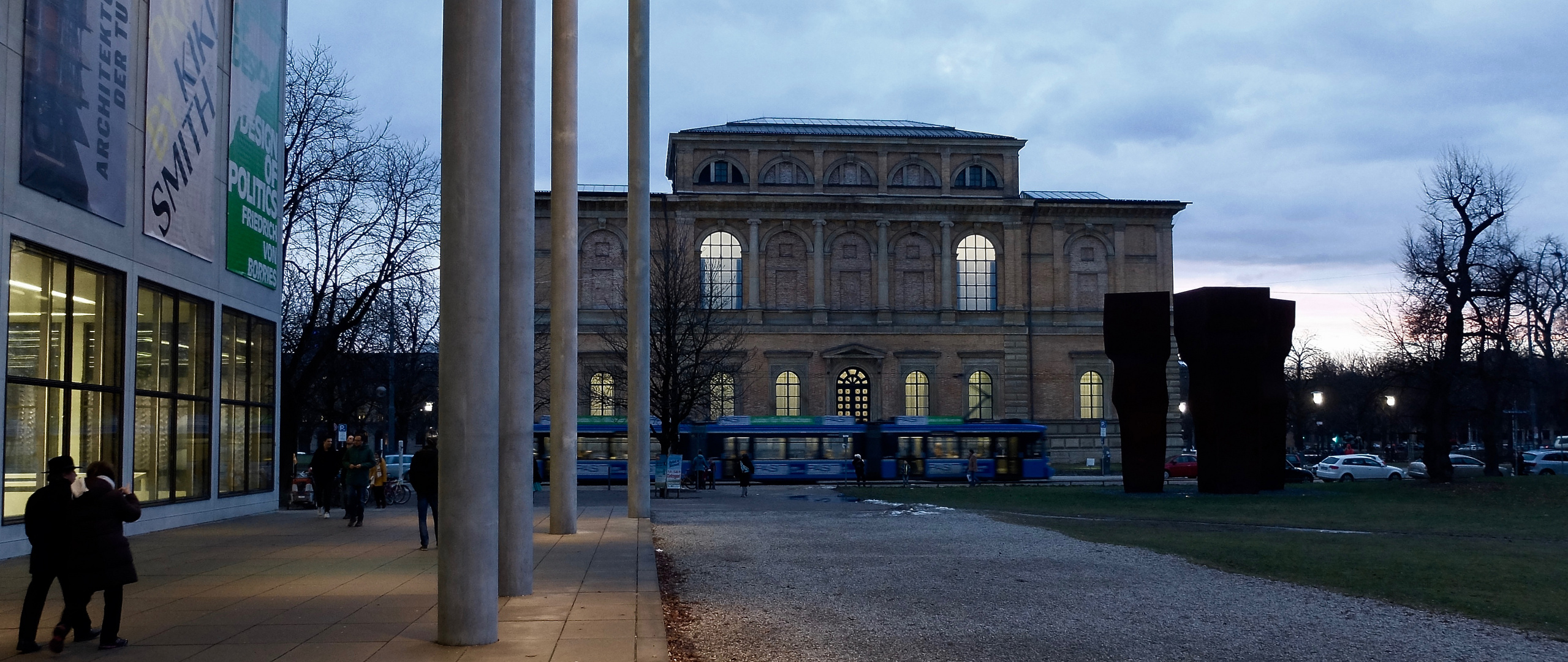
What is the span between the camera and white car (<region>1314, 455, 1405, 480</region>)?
5450cm

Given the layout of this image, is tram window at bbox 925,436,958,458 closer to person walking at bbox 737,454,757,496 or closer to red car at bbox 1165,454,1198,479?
red car at bbox 1165,454,1198,479

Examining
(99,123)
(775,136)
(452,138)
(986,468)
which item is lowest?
(986,468)

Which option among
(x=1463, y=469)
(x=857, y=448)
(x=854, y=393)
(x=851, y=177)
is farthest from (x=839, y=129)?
(x=1463, y=469)

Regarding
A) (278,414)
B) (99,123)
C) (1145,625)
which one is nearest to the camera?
(1145,625)

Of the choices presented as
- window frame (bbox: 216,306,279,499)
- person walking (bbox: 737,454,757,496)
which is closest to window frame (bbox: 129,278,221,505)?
window frame (bbox: 216,306,279,499)

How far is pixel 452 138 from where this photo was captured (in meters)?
9.53

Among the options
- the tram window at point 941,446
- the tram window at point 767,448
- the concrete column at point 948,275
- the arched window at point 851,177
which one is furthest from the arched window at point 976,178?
the tram window at point 767,448

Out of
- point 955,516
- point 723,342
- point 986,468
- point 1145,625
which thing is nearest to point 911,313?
point 723,342

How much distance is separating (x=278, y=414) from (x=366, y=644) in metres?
22.2

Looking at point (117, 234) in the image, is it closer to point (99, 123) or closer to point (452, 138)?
point (99, 123)

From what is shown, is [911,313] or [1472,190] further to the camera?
[911,313]

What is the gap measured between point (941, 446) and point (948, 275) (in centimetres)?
2120

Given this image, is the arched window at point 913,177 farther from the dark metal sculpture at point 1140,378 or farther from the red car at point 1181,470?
the dark metal sculpture at point 1140,378

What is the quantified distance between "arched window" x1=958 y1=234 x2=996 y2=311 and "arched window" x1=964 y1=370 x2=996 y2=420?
4000 mm
